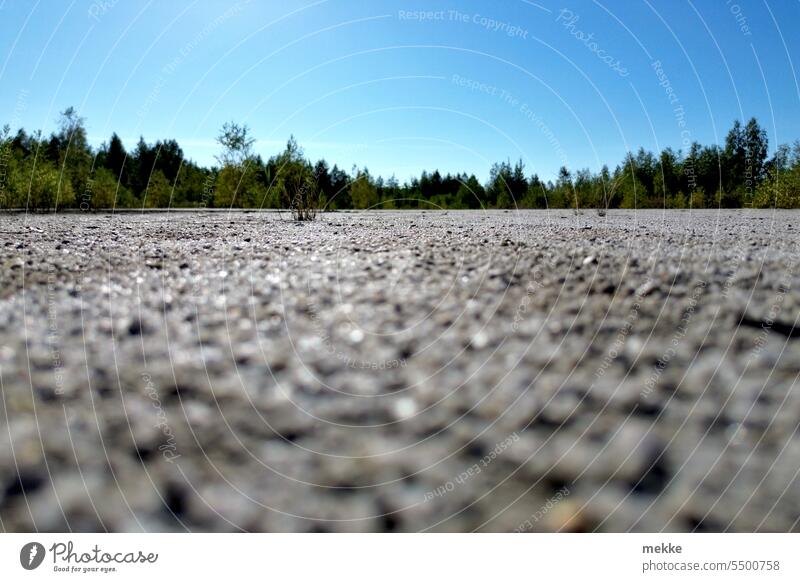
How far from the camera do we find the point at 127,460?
2107 mm

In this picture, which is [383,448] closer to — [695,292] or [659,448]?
[659,448]

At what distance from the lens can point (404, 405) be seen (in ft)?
8.57

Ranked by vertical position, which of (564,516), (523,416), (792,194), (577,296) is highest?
(792,194)

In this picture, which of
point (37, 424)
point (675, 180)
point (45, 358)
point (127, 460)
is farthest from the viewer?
point (675, 180)

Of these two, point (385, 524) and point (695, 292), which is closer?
point (385, 524)

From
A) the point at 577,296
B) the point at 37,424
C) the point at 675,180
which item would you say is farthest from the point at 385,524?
the point at 675,180

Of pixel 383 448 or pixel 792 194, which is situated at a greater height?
pixel 792 194

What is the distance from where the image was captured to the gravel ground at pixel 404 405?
6.31 feet

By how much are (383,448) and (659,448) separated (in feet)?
3.83
